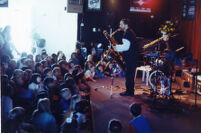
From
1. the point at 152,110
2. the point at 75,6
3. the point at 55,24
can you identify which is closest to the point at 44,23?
the point at 55,24

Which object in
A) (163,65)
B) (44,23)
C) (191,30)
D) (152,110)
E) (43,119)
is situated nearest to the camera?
(43,119)

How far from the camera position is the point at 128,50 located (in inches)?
232

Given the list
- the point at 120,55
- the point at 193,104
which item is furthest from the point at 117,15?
the point at 193,104

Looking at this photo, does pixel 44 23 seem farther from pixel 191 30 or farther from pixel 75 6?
pixel 191 30

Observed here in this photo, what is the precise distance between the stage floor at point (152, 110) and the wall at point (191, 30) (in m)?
2.24

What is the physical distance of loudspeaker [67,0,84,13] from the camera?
10698mm

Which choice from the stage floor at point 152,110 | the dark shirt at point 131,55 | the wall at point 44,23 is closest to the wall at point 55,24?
the wall at point 44,23

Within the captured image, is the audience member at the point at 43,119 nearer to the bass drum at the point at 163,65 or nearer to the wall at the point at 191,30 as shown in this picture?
the bass drum at the point at 163,65

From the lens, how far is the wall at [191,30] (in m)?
8.30

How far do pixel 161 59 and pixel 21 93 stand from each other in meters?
3.48

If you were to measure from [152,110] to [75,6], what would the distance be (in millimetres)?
7051

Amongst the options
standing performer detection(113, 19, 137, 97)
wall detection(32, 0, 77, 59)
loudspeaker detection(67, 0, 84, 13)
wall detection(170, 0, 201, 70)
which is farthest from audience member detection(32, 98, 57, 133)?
wall detection(32, 0, 77, 59)

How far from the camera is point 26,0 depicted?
1131 centimetres

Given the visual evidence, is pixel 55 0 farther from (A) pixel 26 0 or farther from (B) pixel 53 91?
(B) pixel 53 91
